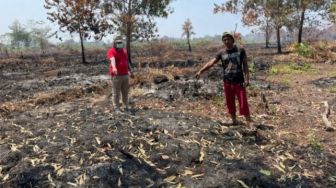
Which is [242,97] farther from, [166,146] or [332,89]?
[332,89]

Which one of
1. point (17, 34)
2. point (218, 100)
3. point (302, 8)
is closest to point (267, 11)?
point (302, 8)

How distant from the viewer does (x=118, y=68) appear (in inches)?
356

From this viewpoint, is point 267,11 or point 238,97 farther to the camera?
point 267,11

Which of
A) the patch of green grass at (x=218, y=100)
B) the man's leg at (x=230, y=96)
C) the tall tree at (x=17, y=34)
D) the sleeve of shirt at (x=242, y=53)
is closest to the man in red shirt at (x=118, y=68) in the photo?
the man's leg at (x=230, y=96)

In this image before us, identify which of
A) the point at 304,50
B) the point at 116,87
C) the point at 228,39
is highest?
the point at 228,39

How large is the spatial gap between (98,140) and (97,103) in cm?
428

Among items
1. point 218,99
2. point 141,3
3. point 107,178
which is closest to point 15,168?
point 107,178

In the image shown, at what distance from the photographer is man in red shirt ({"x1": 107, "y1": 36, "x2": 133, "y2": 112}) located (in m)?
8.77

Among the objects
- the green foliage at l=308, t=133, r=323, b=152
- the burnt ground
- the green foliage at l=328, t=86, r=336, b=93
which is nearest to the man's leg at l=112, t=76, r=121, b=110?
the burnt ground

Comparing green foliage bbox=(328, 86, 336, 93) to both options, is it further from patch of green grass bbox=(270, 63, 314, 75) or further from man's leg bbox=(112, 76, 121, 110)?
man's leg bbox=(112, 76, 121, 110)

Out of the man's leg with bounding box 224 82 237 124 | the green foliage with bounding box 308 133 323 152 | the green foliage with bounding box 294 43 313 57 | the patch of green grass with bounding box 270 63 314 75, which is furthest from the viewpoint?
the green foliage with bounding box 294 43 313 57

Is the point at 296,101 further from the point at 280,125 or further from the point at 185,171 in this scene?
the point at 185,171

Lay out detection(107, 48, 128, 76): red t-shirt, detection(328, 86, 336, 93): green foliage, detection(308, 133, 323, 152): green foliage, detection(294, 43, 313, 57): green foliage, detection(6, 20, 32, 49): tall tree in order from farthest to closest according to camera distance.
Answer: detection(6, 20, 32, 49): tall tree
detection(294, 43, 313, 57): green foliage
detection(328, 86, 336, 93): green foliage
detection(107, 48, 128, 76): red t-shirt
detection(308, 133, 323, 152): green foliage

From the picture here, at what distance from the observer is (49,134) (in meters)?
7.13
